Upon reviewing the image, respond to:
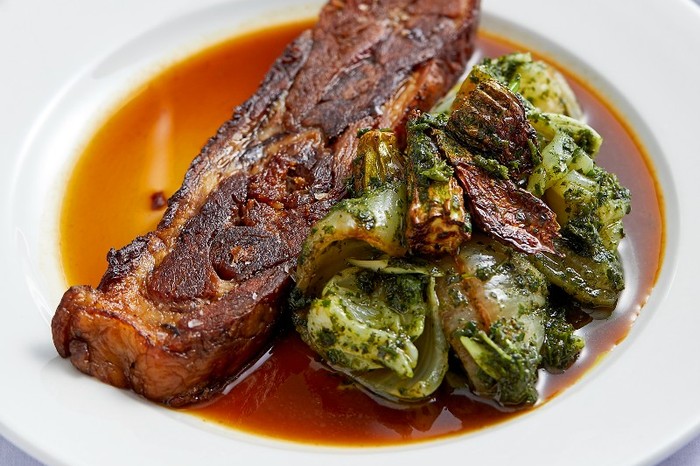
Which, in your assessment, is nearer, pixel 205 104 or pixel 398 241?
pixel 398 241

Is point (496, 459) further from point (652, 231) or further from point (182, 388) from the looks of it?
point (652, 231)

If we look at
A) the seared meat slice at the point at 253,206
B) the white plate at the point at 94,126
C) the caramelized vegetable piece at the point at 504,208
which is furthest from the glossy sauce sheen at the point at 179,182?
the caramelized vegetable piece at the point at 504,208

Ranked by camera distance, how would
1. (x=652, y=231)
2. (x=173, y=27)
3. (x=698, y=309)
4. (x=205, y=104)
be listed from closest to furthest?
(x=698, y=309)
(x=652, y=231)
(x=205, y=104)
(x=173, y=27)

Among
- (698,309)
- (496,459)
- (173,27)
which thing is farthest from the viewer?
A: (173,27)

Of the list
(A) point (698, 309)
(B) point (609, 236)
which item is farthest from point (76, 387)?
(A) point (698, 309)

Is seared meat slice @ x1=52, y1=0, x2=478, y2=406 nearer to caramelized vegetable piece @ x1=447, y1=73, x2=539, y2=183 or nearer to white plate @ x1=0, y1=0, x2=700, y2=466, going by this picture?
white plate @ x1=0, y1=0, x2=700, y2=466

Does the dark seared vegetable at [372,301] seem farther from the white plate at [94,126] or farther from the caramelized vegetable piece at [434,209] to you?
the white plate at [94,126]

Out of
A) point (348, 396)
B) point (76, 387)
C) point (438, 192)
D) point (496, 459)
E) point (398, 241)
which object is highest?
point (438, 192)

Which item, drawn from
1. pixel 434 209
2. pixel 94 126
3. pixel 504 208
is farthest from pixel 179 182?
pixel 504 208
